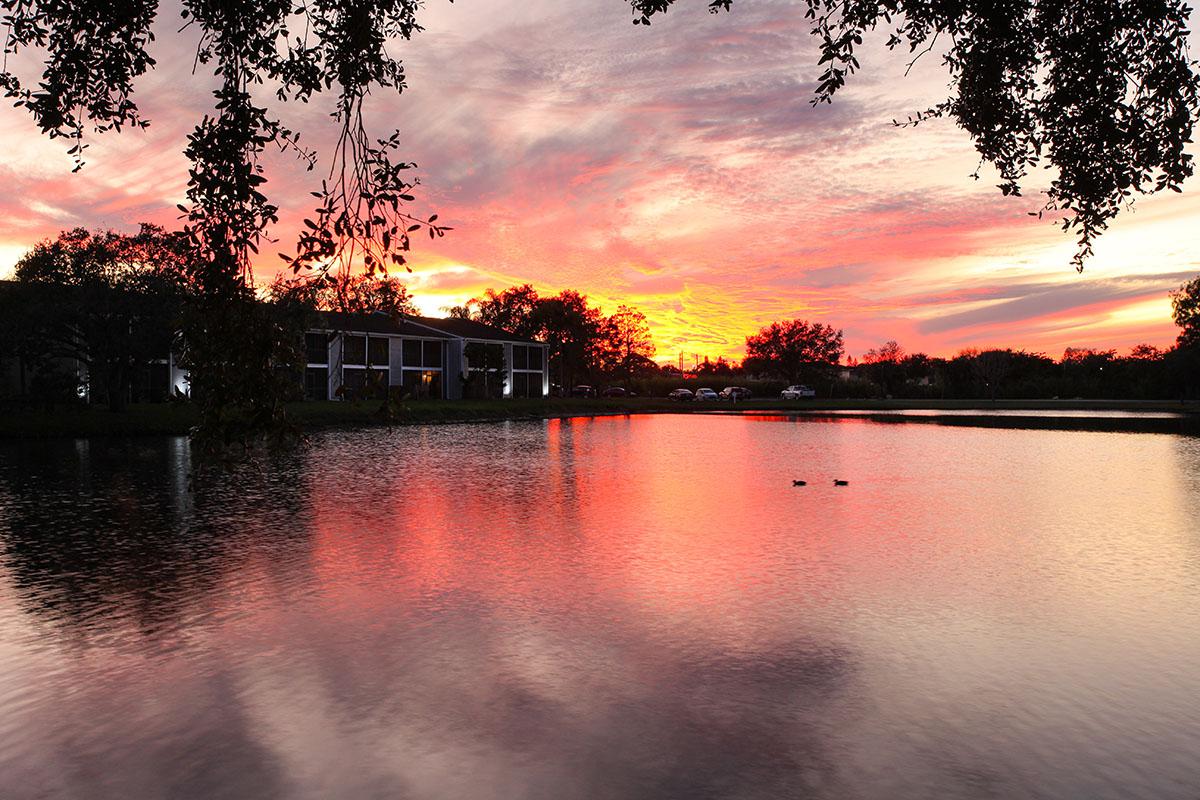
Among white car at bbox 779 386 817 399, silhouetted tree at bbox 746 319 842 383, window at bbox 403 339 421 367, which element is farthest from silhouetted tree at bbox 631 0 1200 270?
silhouetted tree at bbox 746 319 842 383

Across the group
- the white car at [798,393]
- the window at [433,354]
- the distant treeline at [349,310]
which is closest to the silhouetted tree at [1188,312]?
the distant treeline at [349,310]

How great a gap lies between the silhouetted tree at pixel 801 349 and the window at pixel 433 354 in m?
60.7

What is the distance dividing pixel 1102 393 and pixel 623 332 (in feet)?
179

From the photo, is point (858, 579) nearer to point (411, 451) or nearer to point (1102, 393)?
point (411, 451)

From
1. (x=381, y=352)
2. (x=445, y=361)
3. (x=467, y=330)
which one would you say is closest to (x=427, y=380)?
(x=445, y=361)

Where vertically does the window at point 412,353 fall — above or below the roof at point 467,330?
below

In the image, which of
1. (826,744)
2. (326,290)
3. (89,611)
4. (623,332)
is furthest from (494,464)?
(623,332)

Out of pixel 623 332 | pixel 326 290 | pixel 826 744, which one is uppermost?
pixel 623 332

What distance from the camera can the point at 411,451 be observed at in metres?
29.3

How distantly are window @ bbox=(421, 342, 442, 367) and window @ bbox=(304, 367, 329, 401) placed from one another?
40.1ft

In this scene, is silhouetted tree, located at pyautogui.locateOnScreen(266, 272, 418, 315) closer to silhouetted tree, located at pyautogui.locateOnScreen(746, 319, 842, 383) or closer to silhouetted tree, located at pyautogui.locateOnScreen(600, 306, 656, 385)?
silhouetted tree, located at pyautogui.locateOnScreen(600, 306, 656, 385)

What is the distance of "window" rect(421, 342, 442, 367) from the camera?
86188 millimetres

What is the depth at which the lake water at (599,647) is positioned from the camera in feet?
17.5

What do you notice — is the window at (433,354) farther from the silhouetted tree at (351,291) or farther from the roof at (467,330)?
the silhouetted tree at (351,291)
